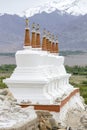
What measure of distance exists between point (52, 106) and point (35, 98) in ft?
4.67

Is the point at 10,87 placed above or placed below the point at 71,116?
above

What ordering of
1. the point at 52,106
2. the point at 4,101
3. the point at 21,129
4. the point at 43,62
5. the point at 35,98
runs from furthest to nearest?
the point at 43,62 < the point at 35,98 < the point at 52,106 < the point at 4,101 < the point at 21,129

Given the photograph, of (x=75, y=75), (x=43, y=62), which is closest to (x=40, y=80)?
(x=43, y=62)

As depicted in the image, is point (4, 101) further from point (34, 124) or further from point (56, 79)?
point (56, 79)

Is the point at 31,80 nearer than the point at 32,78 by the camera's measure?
Yes

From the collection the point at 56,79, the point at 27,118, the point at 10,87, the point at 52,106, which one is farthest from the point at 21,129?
the point at 56,79

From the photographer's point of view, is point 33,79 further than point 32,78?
No

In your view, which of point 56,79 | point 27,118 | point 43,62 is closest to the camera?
point 27,118

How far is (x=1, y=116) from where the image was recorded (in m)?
14.9

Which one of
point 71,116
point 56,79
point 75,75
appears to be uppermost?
point 56,79

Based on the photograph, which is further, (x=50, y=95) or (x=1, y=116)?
(x=50, y=95)

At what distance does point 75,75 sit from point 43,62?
63141 millimetres

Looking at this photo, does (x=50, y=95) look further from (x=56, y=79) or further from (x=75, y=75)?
(x=75, y=75)

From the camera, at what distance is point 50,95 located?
20.5 meters
